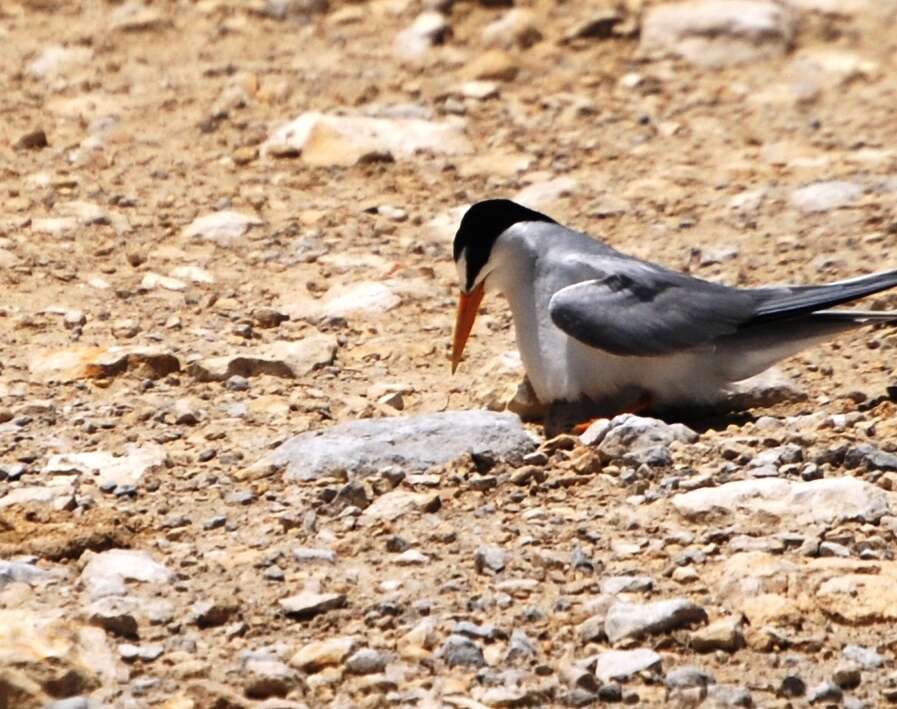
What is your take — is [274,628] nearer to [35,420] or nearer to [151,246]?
[35,420]

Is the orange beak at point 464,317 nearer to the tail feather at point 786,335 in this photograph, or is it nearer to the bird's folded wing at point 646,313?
the bird's folded wing at point 646,313

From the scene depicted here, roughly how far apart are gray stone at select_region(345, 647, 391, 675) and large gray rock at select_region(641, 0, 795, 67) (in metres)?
6.18

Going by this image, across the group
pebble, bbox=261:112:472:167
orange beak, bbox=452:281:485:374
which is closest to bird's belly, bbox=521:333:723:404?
orange beak, bbox=452:281:485:374

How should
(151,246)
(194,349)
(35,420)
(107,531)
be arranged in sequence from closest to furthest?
(107,531)
(35,420)
(194,349)
(151,246)

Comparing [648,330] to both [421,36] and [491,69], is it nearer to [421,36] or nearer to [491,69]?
[491,69]

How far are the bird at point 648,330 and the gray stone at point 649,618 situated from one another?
61.2 inches

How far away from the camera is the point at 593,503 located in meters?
5.12

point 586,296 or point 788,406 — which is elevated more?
point 586,296

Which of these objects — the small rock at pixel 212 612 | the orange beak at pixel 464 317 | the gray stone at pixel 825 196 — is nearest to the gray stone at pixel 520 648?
the small rock at pixel 212 612

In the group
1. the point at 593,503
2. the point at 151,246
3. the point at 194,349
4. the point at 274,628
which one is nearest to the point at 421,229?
the point at 151,246

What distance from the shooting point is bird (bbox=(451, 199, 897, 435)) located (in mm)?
6012

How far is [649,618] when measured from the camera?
430 cm

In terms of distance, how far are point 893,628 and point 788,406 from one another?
175 centimetres

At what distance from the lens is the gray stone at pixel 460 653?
4184mm
